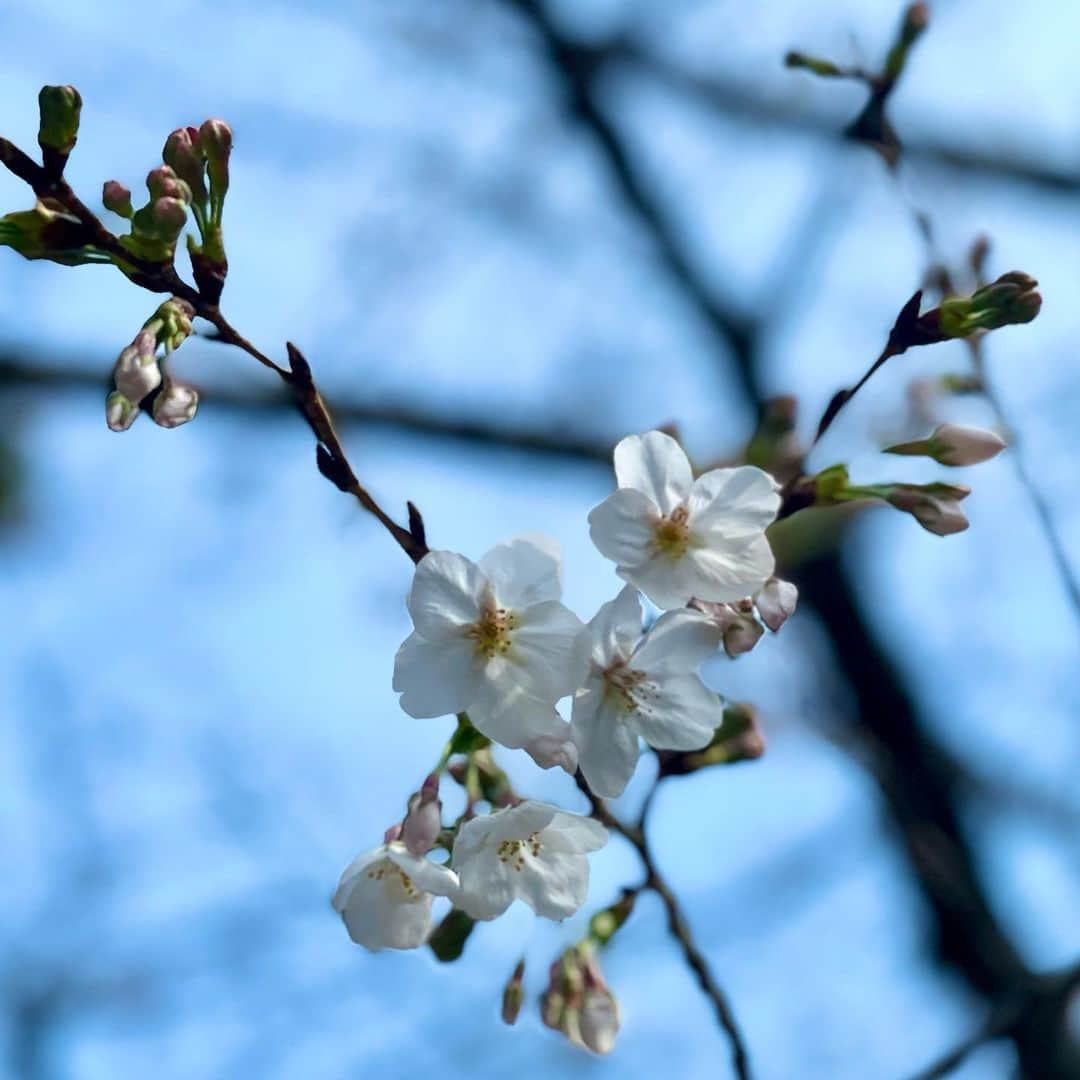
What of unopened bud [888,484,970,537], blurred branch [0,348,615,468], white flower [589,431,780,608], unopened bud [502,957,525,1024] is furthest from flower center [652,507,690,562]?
blurred branch [0,348,615,468]

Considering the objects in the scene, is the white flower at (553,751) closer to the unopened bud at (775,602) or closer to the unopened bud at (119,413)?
the unopened bud at (775,602)

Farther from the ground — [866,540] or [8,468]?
[8,468]

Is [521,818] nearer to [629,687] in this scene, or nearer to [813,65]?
[629,687]

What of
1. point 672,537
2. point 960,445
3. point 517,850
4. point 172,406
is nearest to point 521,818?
point 517,850

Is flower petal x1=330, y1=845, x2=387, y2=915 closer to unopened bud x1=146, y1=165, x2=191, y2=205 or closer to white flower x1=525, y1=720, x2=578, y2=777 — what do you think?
white flower x1=525, y1=720, x2=578, y2=777

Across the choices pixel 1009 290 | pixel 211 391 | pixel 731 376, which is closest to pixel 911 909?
pixel 731 376

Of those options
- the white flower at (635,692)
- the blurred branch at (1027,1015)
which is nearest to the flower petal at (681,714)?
the white flower at (635,692)

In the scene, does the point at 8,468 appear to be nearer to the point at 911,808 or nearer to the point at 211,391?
the point at 211,391
